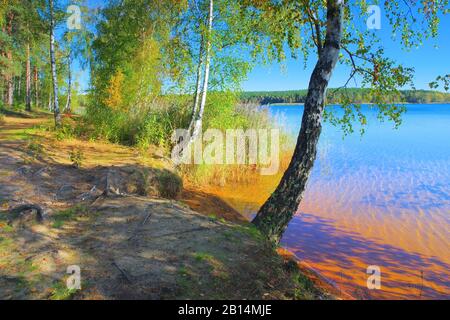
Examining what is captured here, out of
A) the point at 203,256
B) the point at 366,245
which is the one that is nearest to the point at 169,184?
the point at 366,245

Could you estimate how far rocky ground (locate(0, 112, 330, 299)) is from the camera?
4246mm

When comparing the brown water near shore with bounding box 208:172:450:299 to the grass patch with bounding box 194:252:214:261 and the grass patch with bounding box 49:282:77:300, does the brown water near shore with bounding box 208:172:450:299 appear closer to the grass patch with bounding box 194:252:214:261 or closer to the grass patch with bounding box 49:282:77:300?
the grass patch with bounding box 194:252:214:261

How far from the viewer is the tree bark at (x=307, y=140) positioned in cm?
685

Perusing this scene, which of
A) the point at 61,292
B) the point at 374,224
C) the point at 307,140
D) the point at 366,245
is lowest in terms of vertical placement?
the point at 366,245

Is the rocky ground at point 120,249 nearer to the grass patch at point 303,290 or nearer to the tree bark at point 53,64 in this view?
the grass patch at point 303,290

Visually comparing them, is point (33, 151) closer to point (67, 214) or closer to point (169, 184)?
point (169, 184)

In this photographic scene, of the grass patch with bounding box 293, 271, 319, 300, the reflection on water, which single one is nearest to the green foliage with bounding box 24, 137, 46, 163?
the reflection on water

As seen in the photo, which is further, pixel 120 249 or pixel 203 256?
pixel 120 249

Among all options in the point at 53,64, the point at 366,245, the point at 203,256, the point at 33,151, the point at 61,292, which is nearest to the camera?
the point at 61,292

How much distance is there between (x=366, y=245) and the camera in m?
8.73

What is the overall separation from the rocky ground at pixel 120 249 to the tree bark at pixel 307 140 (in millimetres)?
924

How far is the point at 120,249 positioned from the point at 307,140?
3938 mm

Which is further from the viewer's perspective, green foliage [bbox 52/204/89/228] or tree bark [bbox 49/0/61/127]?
tree bark [bbox 49/0/61/127]

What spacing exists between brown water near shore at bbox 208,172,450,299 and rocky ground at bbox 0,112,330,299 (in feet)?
5.95
